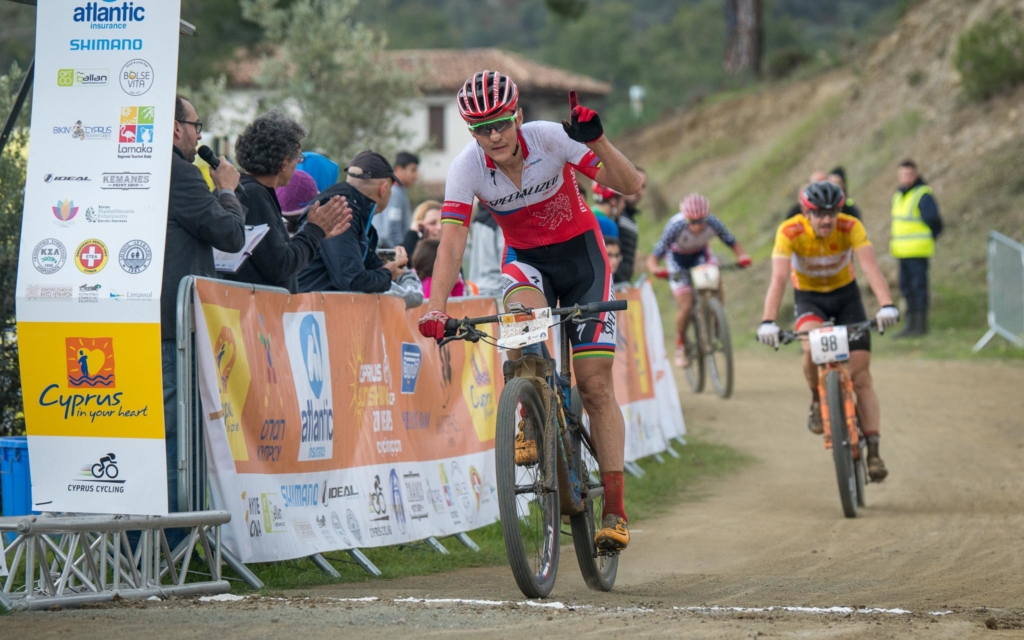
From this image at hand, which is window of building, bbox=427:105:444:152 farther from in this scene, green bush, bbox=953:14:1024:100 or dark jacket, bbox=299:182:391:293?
dark jacket, bbox=299:182:391:293

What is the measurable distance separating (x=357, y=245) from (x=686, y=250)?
8.70 meters

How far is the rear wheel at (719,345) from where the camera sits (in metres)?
15.7

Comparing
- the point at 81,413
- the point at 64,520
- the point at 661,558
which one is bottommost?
the point at 661,558

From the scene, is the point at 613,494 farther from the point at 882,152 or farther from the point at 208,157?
the point at 882,152

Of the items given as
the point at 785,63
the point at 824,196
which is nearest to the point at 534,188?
the point at 824,196

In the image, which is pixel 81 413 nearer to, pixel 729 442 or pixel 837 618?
pixel 837 618

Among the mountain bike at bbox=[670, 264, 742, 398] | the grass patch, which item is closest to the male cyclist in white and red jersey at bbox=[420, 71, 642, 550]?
the grass patch

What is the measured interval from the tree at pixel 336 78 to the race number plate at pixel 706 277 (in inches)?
432

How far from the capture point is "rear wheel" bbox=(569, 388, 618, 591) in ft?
21.7

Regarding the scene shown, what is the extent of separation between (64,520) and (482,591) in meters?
2.09

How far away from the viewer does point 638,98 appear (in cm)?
5953

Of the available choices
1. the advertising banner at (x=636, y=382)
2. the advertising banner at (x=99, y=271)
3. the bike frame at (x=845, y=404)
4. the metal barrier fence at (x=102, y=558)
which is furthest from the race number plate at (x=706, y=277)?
the advertising banner at (x=99, y=271)

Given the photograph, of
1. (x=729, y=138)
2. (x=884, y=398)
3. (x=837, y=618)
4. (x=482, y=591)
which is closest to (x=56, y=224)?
(x=482, y=591)

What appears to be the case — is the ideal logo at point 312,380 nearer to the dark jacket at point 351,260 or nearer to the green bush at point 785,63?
the dark jacket at point 351,260
